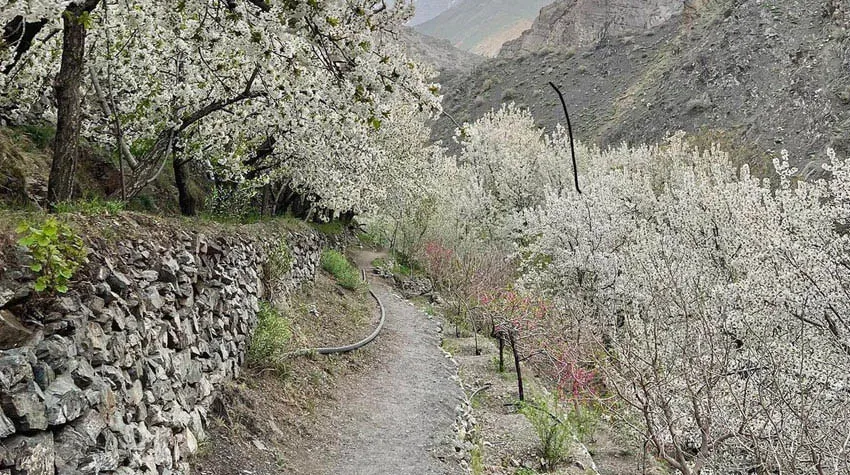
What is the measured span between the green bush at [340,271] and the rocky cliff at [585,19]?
7385cm

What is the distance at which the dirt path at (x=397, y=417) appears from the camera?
21.5ft

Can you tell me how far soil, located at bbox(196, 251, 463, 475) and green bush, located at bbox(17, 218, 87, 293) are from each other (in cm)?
222

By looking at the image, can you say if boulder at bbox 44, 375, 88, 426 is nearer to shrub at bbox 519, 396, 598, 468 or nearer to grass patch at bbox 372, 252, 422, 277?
shrub at bbox 519, 396, 598, 468

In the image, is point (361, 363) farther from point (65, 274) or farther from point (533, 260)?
point (533, 260)

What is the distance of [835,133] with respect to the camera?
28.5 m

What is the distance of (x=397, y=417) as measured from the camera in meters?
8.17

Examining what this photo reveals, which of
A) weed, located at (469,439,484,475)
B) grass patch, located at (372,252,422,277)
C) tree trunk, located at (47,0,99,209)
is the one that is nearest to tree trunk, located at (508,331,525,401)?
weed, located at (469,439,484,475)

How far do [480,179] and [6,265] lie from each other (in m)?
21.9

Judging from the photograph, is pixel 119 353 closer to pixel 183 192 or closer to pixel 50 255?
pixel 50 255

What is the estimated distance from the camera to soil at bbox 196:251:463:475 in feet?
19.0

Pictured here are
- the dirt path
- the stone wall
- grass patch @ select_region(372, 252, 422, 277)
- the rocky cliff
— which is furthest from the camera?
the rocky cliff

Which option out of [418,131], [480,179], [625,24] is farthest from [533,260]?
[625,24]

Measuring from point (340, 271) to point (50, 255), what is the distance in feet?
45.2

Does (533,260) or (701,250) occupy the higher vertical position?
(701,250)
